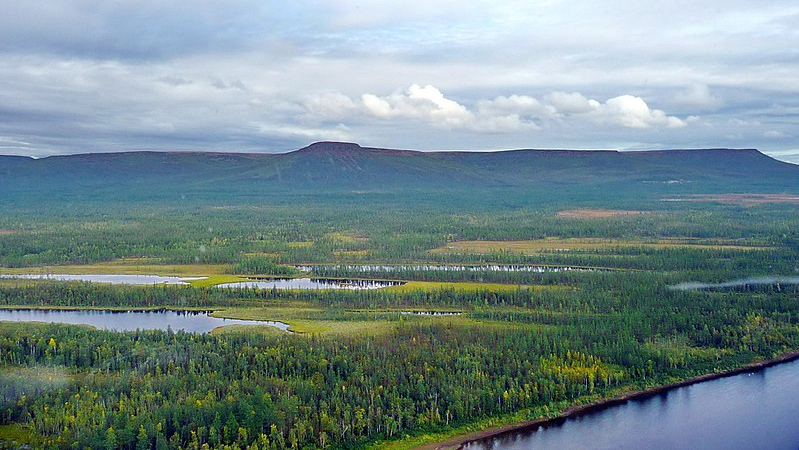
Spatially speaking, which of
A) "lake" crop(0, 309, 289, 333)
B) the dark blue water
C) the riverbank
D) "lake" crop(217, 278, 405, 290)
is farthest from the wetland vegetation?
"lake" crop(217, 278, 405, 290)

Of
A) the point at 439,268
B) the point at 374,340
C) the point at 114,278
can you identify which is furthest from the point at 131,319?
the point at 439,268

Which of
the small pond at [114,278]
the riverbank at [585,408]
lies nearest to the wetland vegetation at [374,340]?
the riverbank at [585,408]

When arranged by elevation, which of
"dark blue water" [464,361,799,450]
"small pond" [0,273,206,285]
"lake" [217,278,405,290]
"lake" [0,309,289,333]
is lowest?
"dark blue water" [464,361,799,450]

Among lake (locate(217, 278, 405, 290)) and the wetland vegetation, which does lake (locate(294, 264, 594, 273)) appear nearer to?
the wetland vegetation

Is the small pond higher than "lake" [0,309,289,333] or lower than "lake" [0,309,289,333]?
higher

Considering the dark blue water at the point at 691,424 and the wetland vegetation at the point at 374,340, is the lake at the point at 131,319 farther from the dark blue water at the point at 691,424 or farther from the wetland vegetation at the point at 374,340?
the dark blue water at the point at 691,424

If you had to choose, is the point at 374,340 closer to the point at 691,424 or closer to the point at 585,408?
the point at 585,408

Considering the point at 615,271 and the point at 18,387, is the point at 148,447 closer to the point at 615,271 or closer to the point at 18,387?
the point at 18,387
